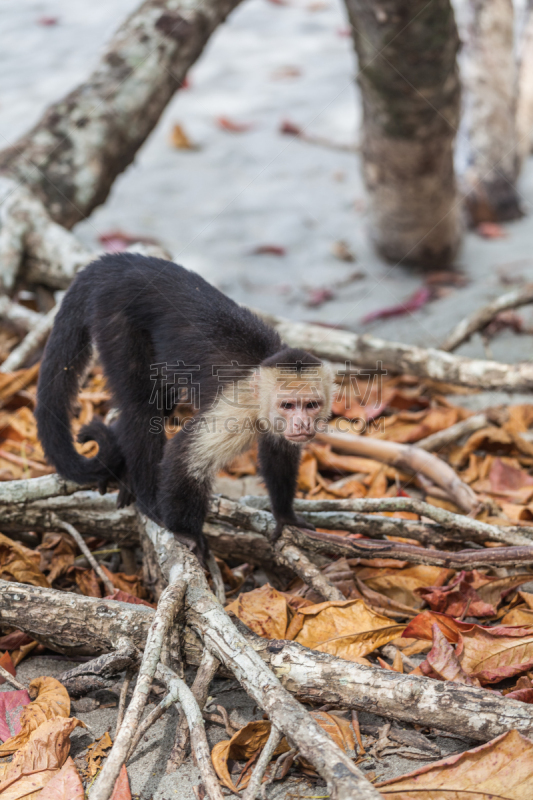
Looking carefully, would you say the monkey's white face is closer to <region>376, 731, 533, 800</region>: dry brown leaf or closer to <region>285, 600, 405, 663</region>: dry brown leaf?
<region>285, 600, 405, 663</region>: dry brown leaf

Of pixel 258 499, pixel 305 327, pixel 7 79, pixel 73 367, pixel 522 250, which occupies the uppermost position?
pixel 7 79

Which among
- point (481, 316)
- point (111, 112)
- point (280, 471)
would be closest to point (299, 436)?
point (280, 471)

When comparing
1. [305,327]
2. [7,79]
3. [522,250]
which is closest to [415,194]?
[522,250]

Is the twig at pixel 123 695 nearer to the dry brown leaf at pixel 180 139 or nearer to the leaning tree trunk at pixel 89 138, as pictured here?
the leaning tree trunk at pixel 89 138

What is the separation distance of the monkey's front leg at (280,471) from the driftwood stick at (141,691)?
52 cm

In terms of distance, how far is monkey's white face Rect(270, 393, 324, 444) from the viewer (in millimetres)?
1931

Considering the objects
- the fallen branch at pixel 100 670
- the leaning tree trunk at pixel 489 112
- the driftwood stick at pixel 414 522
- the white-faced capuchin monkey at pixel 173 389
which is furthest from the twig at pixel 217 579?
the leaning tree trunk at pixel 489 112

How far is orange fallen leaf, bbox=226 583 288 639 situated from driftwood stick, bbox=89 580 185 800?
0.22 meters

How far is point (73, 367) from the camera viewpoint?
2117 mm

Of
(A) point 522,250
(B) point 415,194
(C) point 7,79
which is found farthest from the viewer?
(C) point 7,79

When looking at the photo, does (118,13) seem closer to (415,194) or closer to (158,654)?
(415,194)

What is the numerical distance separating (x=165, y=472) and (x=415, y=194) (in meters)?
2.84

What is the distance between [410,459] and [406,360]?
456 millimetres

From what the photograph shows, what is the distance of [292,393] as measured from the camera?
196cm
